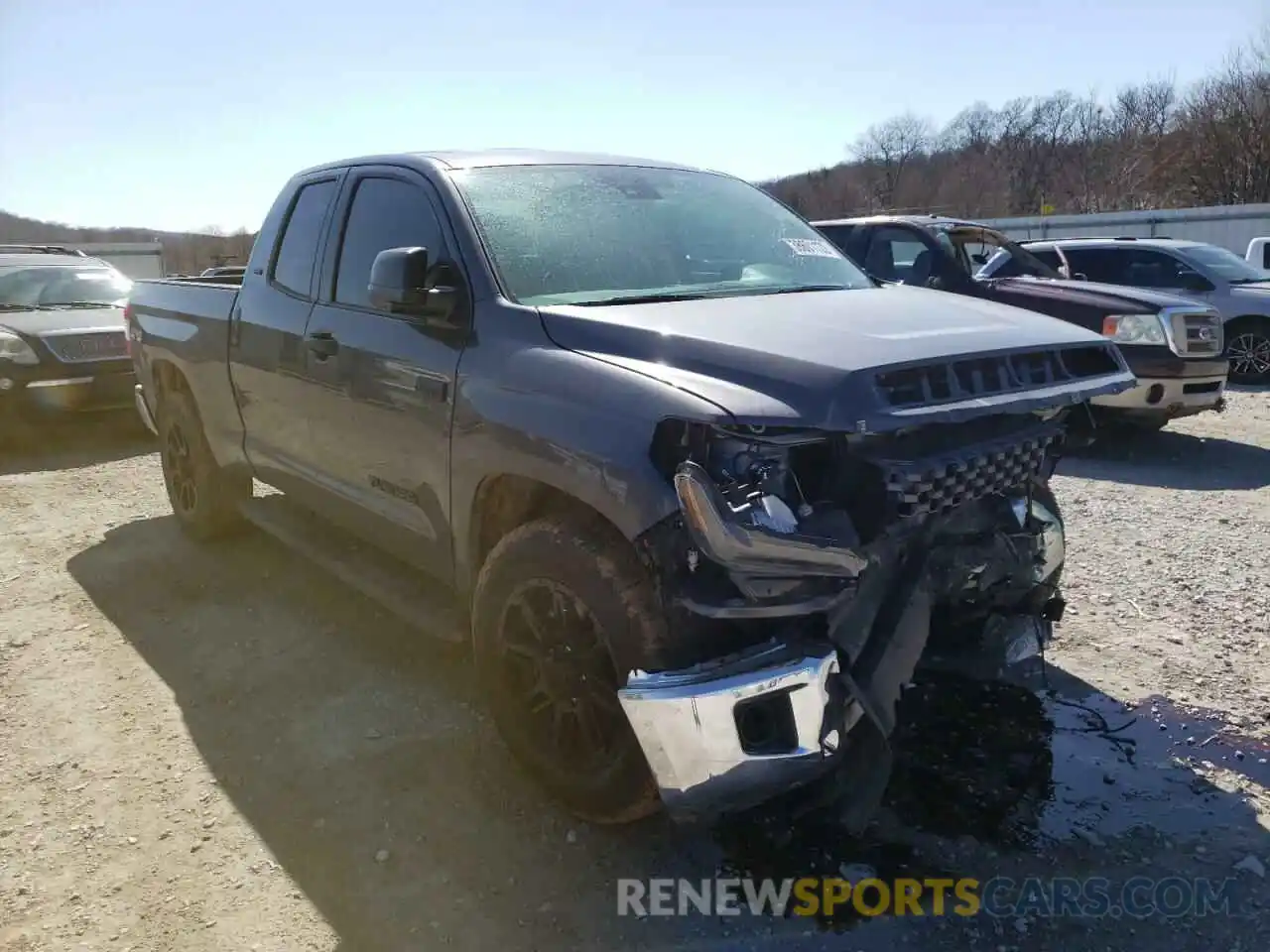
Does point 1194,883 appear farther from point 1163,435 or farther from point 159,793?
point 1163,435

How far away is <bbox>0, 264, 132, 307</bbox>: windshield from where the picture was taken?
934cm

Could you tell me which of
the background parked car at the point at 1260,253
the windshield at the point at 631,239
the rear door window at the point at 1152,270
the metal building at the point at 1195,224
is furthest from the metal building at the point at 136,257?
the windshield at the point at 631,239

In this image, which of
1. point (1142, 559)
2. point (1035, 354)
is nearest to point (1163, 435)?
point (1142, 559)

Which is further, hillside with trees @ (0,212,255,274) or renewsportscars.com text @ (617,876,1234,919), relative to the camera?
hillside with trees @ (0,212,255,274)

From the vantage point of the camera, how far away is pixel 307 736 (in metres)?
3.46

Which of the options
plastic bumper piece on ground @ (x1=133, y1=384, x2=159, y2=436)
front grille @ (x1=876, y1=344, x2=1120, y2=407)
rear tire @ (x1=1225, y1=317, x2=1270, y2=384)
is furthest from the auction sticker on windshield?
rear tire @ (x1=1225, y1=317, x2=1270, y2=384)

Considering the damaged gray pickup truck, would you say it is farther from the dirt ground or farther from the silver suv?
the silver suv

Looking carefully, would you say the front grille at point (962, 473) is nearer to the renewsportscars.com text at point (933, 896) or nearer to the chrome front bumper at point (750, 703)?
the chrome front bumper at point (750, 703)

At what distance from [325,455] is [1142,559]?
4.08 metres

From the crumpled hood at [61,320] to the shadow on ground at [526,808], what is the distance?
5.63m

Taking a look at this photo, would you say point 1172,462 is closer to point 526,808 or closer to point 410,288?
point 526,808

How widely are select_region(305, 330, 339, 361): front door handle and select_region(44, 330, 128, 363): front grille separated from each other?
227 inches

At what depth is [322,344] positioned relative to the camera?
149 inches

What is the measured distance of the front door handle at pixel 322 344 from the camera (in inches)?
147
